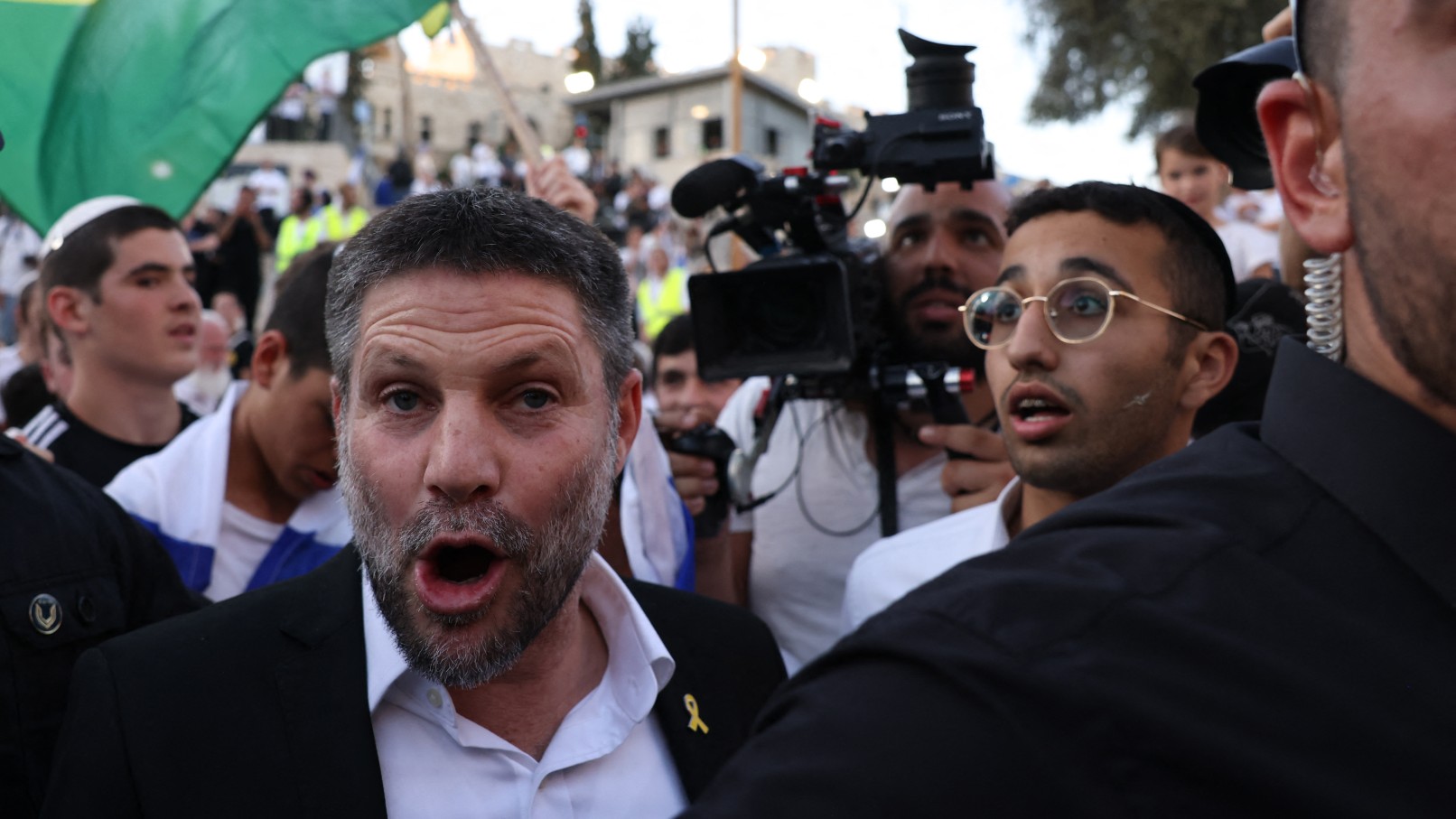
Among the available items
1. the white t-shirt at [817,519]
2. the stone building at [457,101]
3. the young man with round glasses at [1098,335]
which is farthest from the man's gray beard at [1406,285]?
the stone building at [457,101]

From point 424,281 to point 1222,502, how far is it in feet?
4.26

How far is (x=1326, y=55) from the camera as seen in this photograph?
41.6 inches

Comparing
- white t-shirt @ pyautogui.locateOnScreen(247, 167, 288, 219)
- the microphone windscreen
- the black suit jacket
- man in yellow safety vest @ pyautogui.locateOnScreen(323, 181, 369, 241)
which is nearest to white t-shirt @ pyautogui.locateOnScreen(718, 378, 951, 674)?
the microphone windscreen

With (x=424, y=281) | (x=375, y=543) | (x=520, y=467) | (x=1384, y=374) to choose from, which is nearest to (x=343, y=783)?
(x=375, y=543)

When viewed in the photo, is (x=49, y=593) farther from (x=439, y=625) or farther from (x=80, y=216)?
(x=80, y=216)

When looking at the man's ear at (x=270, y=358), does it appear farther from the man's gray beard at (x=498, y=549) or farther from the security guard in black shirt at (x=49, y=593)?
the man's gray beard at (x=498, y=549)

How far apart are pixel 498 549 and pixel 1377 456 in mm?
1220

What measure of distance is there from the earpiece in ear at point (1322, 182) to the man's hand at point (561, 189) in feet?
8.59

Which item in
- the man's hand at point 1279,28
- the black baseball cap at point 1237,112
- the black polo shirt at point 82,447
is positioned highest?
the man's hand at point 1279,28

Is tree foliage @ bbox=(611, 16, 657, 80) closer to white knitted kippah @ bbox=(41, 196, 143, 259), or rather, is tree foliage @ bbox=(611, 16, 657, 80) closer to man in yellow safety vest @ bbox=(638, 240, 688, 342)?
man in yellow safety vest @ bbox=(638, 240, 688, 342)

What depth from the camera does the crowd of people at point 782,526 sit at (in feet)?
2.95

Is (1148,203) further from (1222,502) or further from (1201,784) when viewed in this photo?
(1201,784)

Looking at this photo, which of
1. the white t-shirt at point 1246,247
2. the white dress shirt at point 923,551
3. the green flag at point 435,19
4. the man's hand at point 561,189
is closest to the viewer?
the white dress shirt at point 923,551

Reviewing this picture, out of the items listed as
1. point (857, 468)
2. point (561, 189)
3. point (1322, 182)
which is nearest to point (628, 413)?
point (857, 468)
